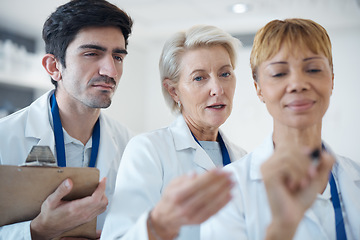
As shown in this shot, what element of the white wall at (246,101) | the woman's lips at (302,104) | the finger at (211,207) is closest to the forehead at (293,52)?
the woman's lips at (302,104)

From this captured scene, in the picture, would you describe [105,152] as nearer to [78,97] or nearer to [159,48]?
[78,97]

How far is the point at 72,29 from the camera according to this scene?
1.67m

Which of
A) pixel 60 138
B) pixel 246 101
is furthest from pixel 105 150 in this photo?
pixel 246 101

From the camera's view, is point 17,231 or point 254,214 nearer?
point 254,214

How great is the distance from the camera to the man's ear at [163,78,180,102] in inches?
66.2

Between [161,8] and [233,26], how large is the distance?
110cm

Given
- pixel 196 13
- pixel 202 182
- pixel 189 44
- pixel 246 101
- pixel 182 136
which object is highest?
pixel 196 13

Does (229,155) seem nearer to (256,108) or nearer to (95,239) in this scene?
(95,239)

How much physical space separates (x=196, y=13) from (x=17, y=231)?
3181mm

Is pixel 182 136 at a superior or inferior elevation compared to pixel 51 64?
inferior

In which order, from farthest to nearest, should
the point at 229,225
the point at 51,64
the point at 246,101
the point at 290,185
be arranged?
the point at 246,101, the point at 51,64, the point at 229,225, the point at 290,185

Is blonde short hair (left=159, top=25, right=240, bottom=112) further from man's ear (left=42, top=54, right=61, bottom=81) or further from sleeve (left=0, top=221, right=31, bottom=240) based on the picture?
sleeve (left=0, top=221, right=31, bottom=240)

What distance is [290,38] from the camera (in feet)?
3.43

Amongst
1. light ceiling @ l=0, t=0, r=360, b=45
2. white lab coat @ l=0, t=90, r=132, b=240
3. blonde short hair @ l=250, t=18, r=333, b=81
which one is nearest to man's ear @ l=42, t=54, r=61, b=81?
white lab coat @ l=0, t=90, r=132, b=240
